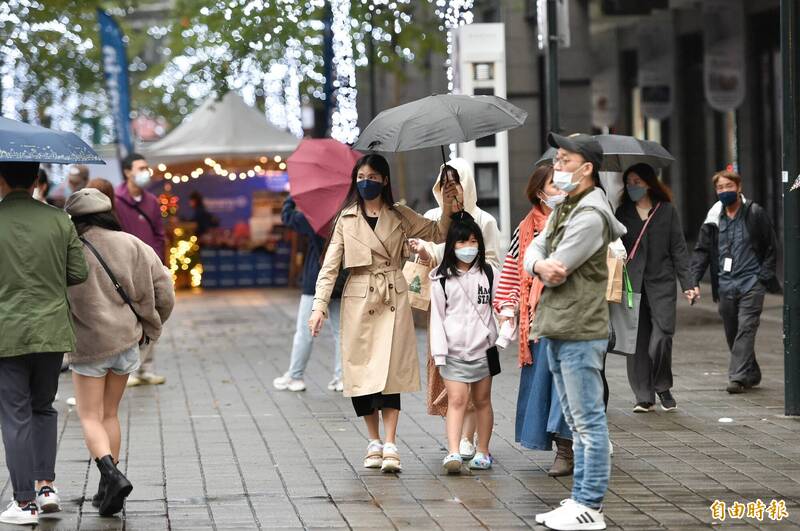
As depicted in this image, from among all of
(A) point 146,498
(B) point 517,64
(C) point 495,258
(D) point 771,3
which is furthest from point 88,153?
(B) point 517,64

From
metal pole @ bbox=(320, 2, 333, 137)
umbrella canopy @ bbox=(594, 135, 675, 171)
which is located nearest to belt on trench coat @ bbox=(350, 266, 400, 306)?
umbrella canopy @ bbox=(594, 135, 675, 171)

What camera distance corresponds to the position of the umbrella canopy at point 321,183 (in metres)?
10.7

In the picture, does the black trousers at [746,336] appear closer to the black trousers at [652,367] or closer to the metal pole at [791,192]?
the black trousers at [652,367]

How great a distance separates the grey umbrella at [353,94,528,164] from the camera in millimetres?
8172

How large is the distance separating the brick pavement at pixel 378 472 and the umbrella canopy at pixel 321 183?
151 cm

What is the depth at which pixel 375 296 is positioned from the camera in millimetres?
8594

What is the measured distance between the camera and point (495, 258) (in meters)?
8.70

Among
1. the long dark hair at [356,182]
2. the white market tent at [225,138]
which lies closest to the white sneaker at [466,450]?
the long dark hair at [356,182]

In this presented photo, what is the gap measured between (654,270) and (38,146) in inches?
203

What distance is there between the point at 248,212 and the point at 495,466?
71.5ft

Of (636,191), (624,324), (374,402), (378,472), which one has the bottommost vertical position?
(378,472)

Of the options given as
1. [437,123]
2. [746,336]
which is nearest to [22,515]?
[437,123]

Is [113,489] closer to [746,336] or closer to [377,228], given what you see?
[377,228]

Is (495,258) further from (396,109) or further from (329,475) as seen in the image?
(329,475)
